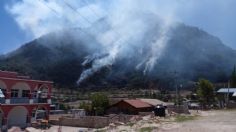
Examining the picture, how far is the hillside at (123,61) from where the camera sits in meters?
132

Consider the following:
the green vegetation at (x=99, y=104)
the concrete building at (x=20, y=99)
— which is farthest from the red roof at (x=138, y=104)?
the concrete building at (x=20, y=99)

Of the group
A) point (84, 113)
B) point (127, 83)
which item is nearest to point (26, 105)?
point (84, 113)

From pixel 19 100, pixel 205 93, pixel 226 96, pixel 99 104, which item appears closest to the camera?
pixel 19 100

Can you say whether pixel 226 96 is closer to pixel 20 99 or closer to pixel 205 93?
pixel 205 93

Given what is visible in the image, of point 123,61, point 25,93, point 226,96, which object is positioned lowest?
point 25,93

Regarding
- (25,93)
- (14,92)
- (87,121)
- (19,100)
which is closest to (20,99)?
(19,100)

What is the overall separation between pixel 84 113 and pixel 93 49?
404ft

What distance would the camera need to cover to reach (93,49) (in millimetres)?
177375

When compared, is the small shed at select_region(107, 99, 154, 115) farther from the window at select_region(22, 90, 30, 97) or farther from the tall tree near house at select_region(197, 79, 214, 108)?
the tall tree near house at select_region(197, 79, 214, 108)

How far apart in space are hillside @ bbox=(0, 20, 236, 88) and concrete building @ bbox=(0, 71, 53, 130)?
2676 inches

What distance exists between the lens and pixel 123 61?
160 m

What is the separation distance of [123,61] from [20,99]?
378ft

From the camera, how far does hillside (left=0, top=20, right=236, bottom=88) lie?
132m

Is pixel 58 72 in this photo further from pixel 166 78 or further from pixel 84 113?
pixel 84 113
